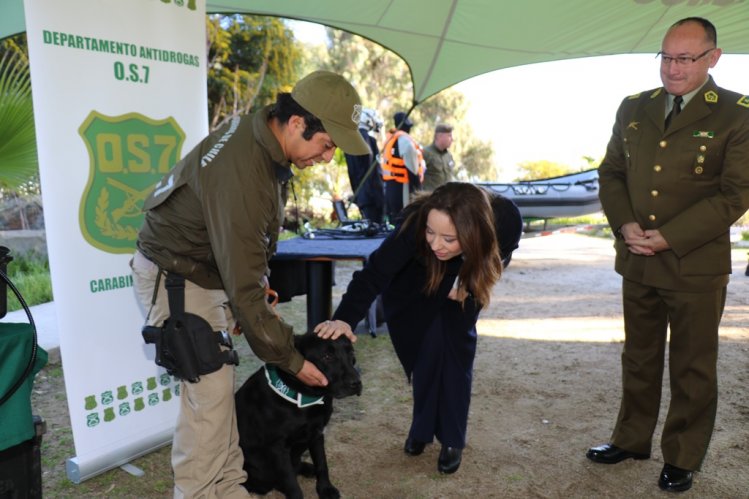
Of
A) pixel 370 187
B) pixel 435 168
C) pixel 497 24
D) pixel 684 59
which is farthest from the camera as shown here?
pixel 435 168

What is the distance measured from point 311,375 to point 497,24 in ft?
10.3

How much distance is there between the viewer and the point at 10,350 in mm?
1872

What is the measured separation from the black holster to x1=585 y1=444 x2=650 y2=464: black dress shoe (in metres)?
1.91

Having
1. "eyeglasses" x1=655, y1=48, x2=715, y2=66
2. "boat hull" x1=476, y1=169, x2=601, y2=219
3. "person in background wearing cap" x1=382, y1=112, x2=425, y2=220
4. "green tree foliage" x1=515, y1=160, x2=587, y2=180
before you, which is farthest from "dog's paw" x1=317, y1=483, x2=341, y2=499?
"green tree foliage" x1=515, y1=160, x2=587, y2=180

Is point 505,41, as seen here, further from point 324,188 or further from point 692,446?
point 324,188

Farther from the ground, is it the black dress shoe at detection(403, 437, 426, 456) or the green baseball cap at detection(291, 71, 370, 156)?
the green baseball cap at detection(291, 71, 370, 156)

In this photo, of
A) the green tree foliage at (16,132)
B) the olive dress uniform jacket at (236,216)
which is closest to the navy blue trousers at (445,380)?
the olive dress uniform jacket at (236,216)

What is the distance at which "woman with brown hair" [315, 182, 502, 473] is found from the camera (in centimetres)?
251

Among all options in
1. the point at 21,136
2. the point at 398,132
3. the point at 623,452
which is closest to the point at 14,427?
the point at 21,136

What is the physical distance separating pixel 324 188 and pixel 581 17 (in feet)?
41.8

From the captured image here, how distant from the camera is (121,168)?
9.38ft

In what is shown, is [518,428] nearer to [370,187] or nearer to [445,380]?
[445,380]

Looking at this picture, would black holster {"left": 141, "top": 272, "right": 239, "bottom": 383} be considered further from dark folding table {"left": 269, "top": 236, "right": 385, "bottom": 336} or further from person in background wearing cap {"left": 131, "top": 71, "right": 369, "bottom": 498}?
dark folding table {"left": 269, "top": 236, "right": 385, "bottom": 336}

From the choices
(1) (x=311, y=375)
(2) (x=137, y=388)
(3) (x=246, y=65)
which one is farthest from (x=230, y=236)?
(3) (x=246, y=65)
